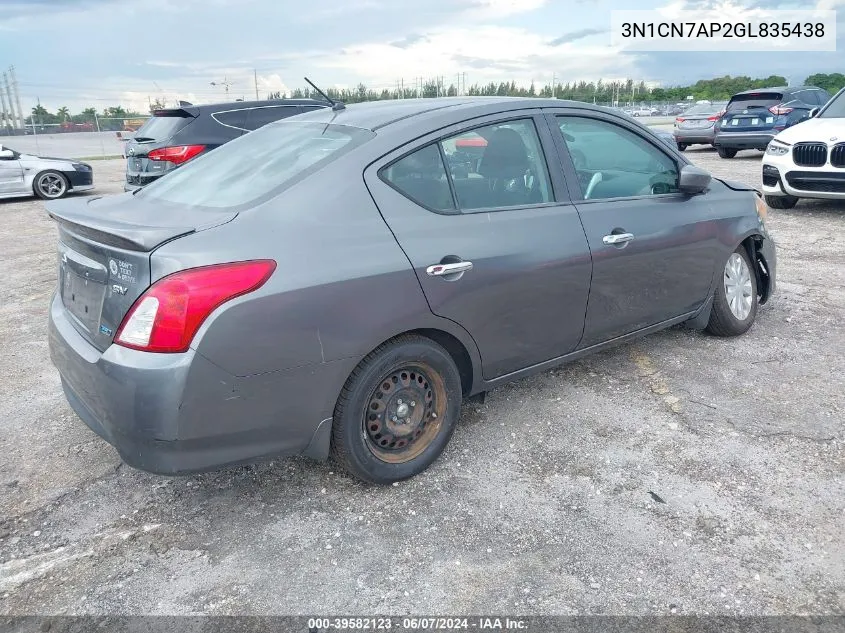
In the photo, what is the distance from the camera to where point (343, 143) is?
118 inches

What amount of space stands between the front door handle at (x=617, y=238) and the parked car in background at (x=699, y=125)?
52.1 ft

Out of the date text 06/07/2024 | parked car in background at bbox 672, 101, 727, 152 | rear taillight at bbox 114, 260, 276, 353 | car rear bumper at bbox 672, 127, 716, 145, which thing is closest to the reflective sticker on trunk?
rear taillight at bbox 114, 260, 276, 353

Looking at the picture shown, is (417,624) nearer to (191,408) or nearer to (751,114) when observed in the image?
(191,408)

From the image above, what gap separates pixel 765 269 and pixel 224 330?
3.96 meters

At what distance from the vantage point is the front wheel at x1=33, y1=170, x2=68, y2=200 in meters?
12.7

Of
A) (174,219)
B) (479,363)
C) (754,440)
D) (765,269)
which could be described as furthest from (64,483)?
(765,269)

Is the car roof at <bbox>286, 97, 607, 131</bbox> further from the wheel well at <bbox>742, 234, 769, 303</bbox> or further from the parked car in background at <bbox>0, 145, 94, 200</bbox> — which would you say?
the parked car in background at <bbox>0, 145, 94, 200</bbox>

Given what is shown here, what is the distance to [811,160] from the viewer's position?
8.75 meters

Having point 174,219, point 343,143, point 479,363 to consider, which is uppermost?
point 343,143

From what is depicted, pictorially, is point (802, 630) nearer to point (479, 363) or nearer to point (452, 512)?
point (452, 512)

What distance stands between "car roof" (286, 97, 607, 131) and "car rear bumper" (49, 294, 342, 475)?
1.25 meters

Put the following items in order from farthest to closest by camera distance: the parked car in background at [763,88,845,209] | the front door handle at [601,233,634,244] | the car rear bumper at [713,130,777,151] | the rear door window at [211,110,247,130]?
the car rear bumper at [713,130,777,151]
the rear door window at [211,110,247,130]
the parked car in background at [763,88,845,209]
the front door handle at [601,233,634,244]

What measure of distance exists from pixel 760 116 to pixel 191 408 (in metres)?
16.5

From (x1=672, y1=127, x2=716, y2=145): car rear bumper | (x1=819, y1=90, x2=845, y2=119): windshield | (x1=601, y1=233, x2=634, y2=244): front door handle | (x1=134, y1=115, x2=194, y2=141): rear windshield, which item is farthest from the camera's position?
(x1=672, y1=127, x2=716, y2=145): car rear bumper
